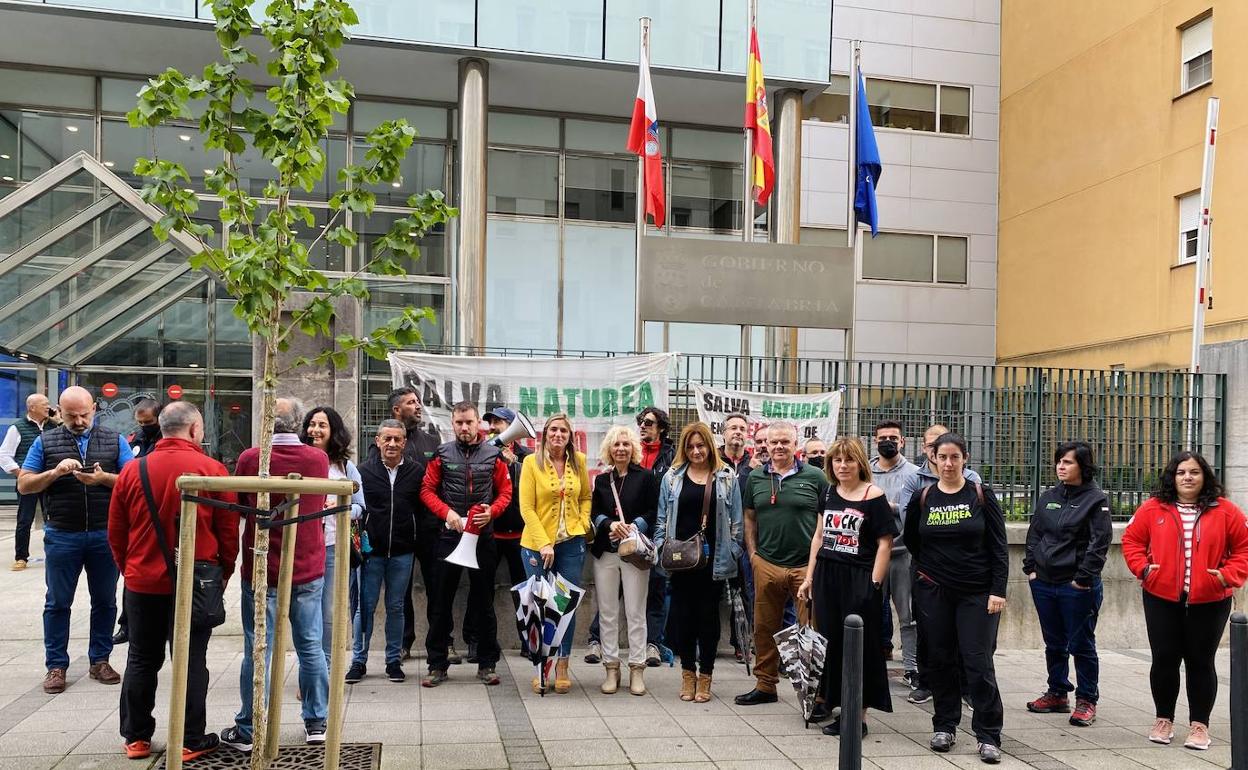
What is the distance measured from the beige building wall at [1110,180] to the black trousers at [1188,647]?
1328 cm

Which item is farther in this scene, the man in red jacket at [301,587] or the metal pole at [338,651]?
the man in red jacket at [301,587]

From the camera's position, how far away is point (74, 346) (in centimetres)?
1539

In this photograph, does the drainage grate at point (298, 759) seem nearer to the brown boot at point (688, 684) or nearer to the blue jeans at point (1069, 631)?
the brown boot at point (688, 684)

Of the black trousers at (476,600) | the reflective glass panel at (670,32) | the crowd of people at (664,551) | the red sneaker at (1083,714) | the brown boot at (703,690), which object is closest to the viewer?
the crowd of people at (664,551)

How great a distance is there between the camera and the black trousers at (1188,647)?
6.34m

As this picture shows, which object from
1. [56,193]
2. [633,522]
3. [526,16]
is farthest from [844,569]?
[526,16]

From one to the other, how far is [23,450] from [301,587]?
693 centimetres

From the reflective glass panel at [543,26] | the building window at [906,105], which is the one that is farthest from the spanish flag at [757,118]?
the building window at [906,105]

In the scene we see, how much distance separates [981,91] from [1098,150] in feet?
11.3

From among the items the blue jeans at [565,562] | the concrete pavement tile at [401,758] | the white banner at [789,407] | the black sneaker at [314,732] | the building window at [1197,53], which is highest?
the building window at [1197,53]

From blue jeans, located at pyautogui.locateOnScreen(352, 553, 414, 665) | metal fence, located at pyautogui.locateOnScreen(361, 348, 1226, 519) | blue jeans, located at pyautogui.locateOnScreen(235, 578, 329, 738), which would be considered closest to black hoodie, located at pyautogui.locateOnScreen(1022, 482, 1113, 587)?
metal fence, located at pyautogui.locateOnScreen(361, 348, 1226, 519)

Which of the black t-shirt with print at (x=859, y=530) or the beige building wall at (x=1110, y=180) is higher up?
the beige building wall at (x=1110, y=180)

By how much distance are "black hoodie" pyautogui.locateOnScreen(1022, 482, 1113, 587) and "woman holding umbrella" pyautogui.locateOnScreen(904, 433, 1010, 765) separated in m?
0.96

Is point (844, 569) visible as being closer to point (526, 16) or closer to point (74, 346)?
point (526, 16)
